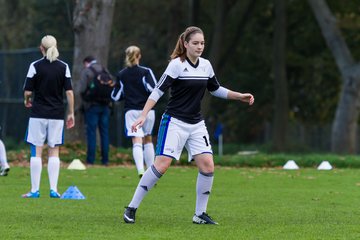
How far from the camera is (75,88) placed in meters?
24.8

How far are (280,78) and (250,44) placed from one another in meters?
7.45

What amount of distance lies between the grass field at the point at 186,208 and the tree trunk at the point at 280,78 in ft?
61.9

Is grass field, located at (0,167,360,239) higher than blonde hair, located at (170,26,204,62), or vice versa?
blonde hair, located at (170,26,204,62)

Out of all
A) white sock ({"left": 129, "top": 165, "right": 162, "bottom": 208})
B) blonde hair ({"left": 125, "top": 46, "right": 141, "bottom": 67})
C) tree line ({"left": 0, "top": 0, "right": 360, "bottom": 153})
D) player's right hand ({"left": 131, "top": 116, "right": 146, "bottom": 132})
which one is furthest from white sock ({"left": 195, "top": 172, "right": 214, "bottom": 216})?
tree line ({"left": 0, "top": 0, "right": 360, "bottom": 153})

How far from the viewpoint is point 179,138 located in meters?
10.8

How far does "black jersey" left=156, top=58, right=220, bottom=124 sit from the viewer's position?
10734mm

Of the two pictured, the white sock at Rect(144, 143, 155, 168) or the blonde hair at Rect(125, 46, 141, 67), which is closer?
the blonde hair at Rect(125, 46, 141, 67)

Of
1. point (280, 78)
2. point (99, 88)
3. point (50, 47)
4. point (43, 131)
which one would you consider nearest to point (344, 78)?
point (280, 78)

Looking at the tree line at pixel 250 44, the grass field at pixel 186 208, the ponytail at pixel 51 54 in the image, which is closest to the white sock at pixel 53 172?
the grass field at pixel 186 208

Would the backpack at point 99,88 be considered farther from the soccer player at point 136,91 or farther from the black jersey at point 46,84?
the black jersey at point 46,84

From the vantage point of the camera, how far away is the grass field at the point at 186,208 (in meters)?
9.98

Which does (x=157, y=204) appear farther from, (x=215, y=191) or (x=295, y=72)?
(x=295, y=72)

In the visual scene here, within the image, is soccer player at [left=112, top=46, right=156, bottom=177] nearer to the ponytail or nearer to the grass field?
the grass field

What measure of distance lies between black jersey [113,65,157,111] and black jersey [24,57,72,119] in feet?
10.4
